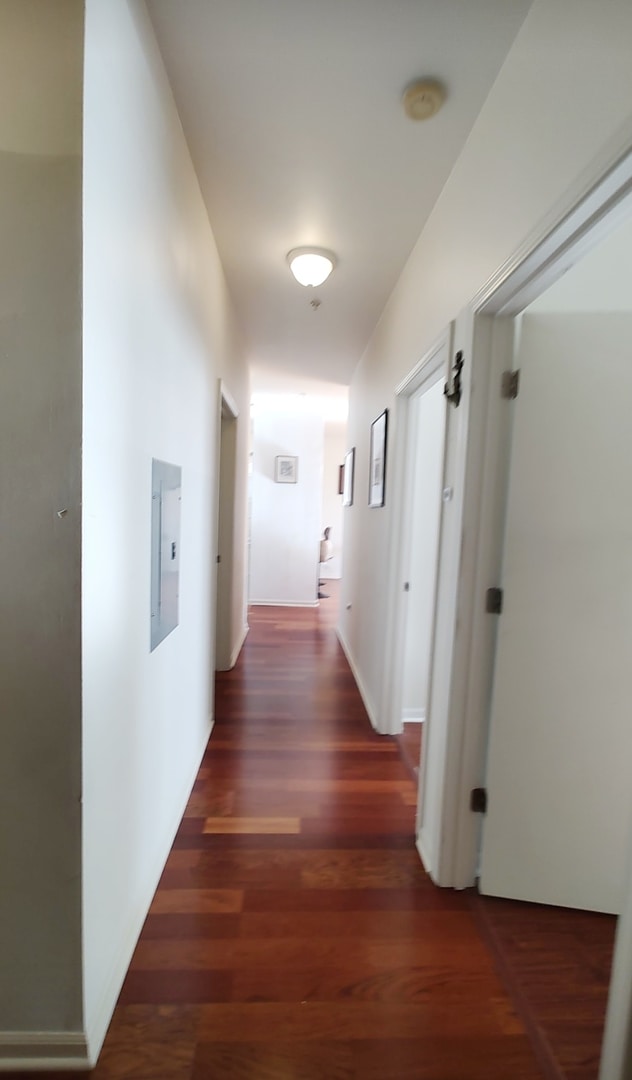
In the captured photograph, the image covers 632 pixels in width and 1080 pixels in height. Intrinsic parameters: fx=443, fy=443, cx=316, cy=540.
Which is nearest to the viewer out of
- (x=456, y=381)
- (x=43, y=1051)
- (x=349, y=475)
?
(x=43, y=1051)

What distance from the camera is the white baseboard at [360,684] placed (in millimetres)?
2775

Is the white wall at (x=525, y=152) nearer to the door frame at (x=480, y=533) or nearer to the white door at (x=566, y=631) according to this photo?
the door frame at (x=480, y=533)

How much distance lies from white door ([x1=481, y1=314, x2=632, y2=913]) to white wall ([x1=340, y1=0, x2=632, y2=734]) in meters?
0.32

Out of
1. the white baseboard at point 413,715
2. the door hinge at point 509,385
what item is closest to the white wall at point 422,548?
the white baseboard at point 413,715

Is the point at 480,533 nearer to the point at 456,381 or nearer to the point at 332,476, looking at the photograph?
the point at 456,381

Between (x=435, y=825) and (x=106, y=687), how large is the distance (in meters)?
1.31

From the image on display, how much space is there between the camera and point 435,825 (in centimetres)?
164

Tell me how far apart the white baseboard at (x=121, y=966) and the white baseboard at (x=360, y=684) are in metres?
1.33

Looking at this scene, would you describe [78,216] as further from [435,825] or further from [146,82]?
[435,825]

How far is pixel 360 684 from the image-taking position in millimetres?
3312

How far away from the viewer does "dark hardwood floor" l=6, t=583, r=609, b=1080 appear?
42.8 inches

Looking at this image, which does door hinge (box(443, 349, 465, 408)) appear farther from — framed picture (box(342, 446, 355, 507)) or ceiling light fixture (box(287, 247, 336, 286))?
framed picture (box(342, 446, 355, 507))

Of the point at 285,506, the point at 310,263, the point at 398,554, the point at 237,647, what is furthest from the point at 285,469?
the point at 310,263

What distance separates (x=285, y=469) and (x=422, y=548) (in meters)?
3.06
